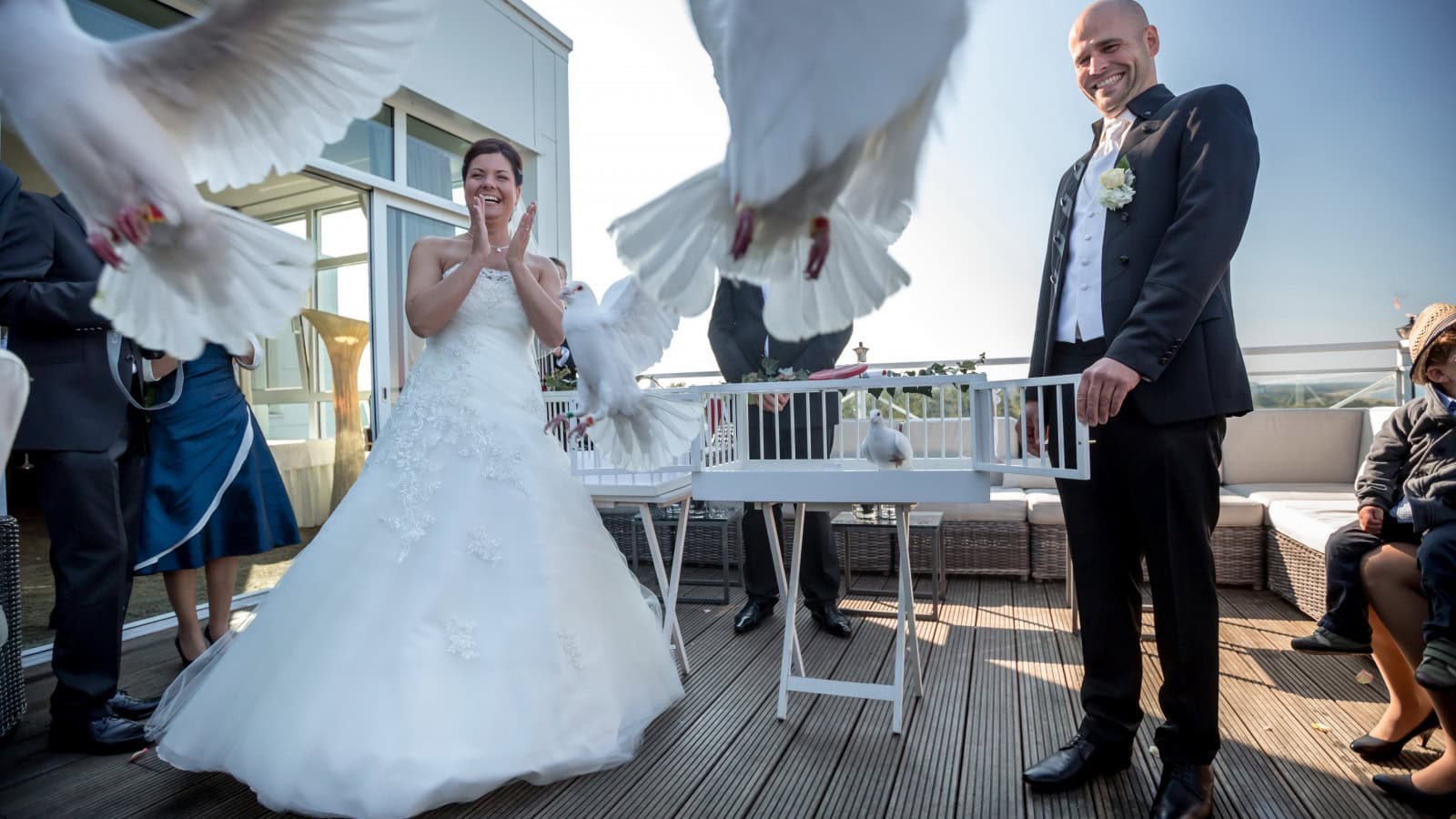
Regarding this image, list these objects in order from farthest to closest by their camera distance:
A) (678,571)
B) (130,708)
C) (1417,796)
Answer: (678,571) < (130,708) < (1417,796)

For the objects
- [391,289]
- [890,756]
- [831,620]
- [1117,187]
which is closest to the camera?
[1117,187]

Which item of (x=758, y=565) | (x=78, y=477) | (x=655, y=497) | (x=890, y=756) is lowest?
(x=890, y=756)

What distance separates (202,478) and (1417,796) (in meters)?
2.91

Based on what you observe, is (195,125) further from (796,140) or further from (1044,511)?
(1044,511)

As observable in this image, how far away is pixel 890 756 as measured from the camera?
61.9 inches

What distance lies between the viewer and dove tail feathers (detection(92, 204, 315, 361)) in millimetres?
487

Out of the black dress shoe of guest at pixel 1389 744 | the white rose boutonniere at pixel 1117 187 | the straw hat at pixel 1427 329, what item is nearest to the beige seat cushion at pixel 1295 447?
the straw hat at pixel 1427 329

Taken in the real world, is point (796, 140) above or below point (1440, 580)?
above

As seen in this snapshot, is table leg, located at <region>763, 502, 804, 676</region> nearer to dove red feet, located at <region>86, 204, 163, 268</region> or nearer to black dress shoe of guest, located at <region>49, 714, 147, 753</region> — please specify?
dove red feet, located at <region>86, 204, 163, 268</region>

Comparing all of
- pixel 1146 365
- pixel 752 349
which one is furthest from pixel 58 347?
pixel 1146 365

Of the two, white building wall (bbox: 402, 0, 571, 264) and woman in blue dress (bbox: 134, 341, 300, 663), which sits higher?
white building wall (bbox: 402, 0, 571, 264)

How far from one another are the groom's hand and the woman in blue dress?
2.01 metres

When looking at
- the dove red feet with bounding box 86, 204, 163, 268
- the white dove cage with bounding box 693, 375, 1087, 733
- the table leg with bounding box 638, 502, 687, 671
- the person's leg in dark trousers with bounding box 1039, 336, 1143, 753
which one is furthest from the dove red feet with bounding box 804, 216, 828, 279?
the table leg with bounding box 638, 502, 687, 671

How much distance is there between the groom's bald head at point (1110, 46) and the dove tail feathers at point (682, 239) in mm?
784
